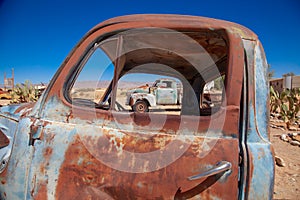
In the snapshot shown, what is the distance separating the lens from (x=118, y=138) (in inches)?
50.3

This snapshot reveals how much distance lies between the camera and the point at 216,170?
1.12 meters

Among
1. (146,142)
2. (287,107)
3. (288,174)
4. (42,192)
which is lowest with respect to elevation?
(288,174)

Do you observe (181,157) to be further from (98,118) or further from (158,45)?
(158,45)

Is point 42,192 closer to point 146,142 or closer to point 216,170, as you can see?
point 146,142

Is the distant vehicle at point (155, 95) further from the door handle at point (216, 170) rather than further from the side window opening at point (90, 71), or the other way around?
the door handle at point (216, 170)

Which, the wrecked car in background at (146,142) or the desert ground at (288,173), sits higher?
the wrecked car in background at (146,142)

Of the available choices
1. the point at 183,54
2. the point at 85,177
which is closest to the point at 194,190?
the point at 85,177

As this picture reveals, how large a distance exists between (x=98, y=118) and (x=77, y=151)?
0.23 meters

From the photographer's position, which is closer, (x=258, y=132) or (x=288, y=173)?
(x=258, y=132)

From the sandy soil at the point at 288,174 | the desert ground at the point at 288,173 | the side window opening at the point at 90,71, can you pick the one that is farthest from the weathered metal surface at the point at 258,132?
the sandy soil at the point at 288,174

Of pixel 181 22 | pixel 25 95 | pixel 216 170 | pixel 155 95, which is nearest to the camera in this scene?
pixel 216 170

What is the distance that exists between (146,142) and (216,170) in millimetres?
409

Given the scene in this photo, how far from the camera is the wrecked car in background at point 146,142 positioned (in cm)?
118

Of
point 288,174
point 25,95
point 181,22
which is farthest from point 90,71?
point 25,95
